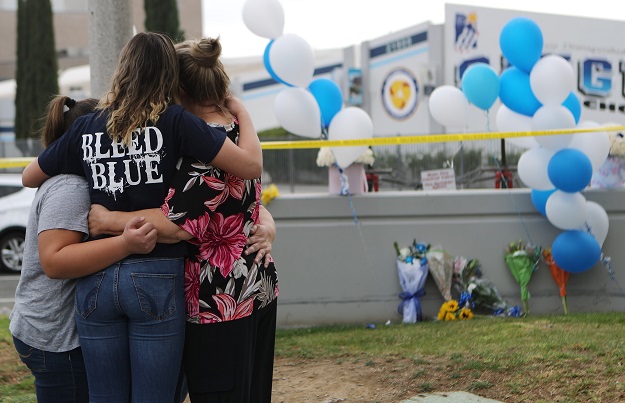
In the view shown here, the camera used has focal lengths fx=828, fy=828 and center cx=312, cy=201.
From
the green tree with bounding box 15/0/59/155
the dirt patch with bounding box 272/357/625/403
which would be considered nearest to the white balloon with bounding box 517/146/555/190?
the dirt patch with bounding box 272/357/625/403

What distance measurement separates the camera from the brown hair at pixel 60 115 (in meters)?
3.01

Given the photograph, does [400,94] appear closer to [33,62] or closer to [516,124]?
[33,62]

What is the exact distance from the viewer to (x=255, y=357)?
3041mm

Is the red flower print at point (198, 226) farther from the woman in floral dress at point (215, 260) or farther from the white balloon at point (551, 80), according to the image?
the white balloon at point (551, 80)

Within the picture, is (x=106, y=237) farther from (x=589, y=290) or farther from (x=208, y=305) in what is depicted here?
(x=589, y=290)

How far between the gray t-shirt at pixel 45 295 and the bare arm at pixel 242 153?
0.49m

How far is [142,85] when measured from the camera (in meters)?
2.71

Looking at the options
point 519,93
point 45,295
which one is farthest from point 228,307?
point 519,93

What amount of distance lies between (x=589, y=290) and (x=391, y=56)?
1545cm

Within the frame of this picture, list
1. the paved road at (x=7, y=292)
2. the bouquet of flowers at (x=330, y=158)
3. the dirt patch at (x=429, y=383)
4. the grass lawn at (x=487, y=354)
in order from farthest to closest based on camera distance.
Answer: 1. the paved road at (x=7, y=292)
2. the bouquet of flowers at (x=330, y=158)
3. the grass lawn at (x=487, y=354)
4. the dirt patch at (x=429, y=383)

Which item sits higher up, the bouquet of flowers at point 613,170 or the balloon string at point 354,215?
the bouquet of flowers at point 613,170

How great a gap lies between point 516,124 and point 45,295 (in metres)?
5.13

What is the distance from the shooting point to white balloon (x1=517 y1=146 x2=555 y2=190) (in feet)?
22.1

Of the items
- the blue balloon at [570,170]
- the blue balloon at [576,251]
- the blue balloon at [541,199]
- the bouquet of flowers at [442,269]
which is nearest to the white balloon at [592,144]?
the blue balloon at [570,170]
